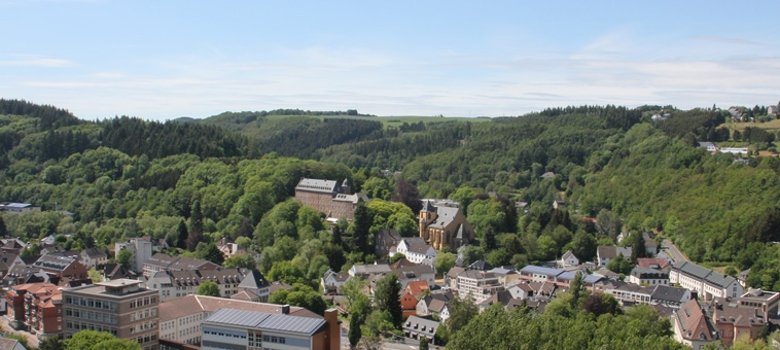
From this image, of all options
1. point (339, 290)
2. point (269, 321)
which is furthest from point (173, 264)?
point (269, 321)

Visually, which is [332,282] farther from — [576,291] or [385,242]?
[576,291]

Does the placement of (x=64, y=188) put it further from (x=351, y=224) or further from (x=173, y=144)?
(x=351, y=224)

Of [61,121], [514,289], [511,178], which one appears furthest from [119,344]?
[61,121]

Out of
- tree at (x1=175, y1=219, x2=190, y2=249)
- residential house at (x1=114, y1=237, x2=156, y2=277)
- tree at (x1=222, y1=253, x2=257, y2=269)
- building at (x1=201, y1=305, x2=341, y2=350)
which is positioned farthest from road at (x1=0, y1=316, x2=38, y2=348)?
tree at (x1=175, y1=219, x2=190, y2=249)

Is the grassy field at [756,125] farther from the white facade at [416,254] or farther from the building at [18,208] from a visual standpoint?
the building at [18,208]

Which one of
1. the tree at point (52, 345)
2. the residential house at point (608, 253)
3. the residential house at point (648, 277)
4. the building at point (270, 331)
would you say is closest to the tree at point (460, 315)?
the building at point (270, 331)
